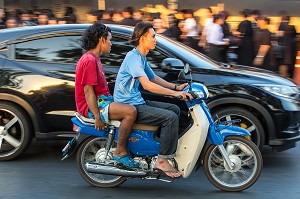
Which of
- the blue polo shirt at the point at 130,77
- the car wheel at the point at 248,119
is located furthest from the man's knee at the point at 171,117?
the car wheel at the point at 248,119

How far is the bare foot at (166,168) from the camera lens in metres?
5.45

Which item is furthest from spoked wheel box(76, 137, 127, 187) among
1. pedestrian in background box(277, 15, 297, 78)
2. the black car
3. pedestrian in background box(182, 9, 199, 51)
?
pedestrian in background box(277, 15, 297, 78)

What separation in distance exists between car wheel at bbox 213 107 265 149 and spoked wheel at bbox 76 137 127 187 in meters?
1.51

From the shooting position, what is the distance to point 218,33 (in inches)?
457

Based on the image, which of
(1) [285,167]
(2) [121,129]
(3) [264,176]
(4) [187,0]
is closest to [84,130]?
(2) [121,129]

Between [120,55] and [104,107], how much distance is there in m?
1.42

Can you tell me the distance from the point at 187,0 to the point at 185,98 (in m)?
10.2

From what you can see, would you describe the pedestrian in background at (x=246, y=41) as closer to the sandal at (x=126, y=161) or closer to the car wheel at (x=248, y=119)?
the car wheel at (x=248, y=119)

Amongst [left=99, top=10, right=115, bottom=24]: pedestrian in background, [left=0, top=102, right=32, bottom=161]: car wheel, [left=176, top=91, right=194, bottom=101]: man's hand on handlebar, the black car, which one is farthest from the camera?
[left=99, top=10, right=115, bottom=24]: pedestrian in background

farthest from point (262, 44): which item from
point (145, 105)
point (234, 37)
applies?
point (145, 105)

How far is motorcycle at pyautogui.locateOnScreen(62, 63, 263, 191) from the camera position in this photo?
17.9ft

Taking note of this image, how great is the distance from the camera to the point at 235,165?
555 cm

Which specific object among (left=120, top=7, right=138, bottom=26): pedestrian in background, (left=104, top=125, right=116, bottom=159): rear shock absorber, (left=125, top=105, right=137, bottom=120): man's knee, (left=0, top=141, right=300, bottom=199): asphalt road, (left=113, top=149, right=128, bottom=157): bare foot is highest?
(left=120, top=7, right=138, bottom=26): pedestrian in background

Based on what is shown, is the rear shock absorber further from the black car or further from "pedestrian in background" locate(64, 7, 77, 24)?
"pedestrian in background" locate(64, 7, 77, 24)
